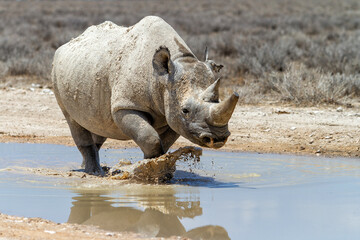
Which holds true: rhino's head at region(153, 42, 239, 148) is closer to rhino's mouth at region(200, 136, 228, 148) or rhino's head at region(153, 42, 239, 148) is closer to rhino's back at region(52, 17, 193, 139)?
rhino's mouth at region(200, 136, 228, 148)

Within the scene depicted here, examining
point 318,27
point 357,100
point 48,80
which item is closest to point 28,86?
point 48,80

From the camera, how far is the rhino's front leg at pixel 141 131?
7.47 metres

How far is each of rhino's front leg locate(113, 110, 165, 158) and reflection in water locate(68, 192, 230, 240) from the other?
670 millimetres

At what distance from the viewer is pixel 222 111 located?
6613mm

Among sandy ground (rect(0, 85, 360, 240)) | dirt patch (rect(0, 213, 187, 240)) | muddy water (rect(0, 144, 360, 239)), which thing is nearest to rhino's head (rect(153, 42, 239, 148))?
muddy water (rect(0, 144, 360, 239))

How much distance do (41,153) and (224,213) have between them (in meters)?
5.00

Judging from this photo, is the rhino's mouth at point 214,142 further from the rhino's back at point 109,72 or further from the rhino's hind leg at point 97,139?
the rhino's hind leg at point 97,139

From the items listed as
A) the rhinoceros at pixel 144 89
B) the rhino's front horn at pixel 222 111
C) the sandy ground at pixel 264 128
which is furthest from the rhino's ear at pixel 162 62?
the sandy ground at pixel 264 128

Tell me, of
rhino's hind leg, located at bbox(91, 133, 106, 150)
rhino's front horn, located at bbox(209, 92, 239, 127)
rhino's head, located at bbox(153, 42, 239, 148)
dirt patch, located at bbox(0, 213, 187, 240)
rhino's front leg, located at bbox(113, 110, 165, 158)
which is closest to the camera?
dirt patch, located at bbox(0, 213, 187, 240)

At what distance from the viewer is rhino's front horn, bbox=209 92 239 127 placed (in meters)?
6.51

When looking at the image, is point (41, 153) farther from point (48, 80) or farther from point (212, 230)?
point (48, 80)

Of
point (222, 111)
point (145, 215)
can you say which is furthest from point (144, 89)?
point (145, 215)

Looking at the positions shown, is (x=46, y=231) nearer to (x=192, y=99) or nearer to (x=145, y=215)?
(x=145, y=215)

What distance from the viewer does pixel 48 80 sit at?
16875 mm
